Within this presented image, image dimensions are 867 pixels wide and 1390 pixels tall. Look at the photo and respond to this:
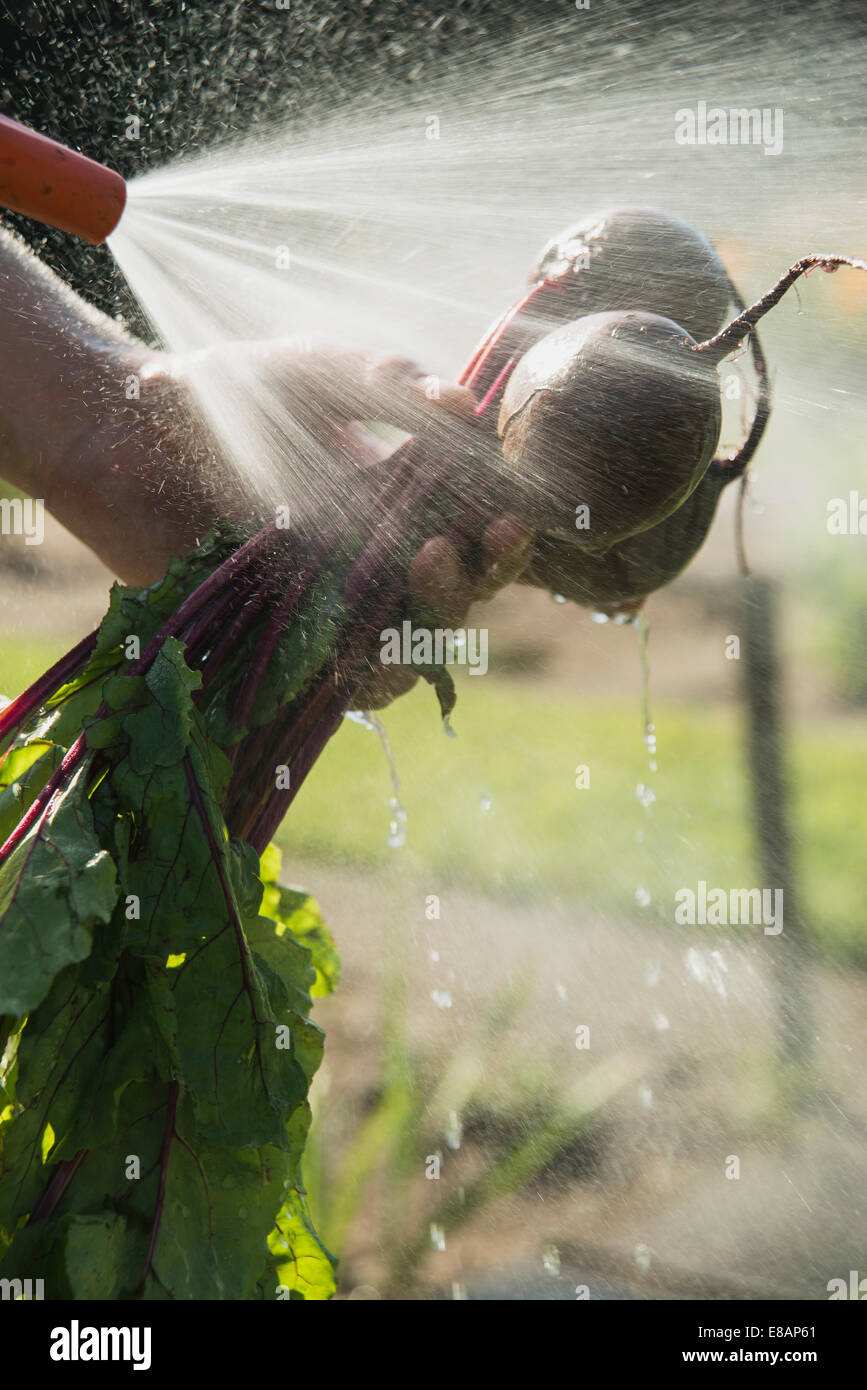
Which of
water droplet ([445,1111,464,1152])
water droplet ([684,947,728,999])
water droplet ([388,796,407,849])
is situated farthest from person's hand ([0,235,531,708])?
water droplet ([684,947,728,999])

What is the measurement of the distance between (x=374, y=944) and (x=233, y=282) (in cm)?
275

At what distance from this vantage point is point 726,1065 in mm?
3314

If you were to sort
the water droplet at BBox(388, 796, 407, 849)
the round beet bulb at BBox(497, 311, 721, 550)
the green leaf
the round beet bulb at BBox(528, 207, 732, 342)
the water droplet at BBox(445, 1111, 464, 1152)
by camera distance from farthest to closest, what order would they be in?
1. the water droplet at BBox(445, 1111, 464, 1152)
2. the water droplet at BBox(388, 796, 407, 849)
3. the round beet bulb at BBox(528, 207, 732, 342)
4. the round beet bulb at BBox(497, 311, 721, 550)
5. the green leaf

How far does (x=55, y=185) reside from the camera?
940mm

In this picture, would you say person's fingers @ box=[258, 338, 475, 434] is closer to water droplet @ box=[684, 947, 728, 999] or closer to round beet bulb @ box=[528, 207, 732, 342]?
round beet bulb @ box=[528, 207, 732, 342]

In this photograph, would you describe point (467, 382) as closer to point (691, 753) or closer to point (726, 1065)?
point (726, 1065)

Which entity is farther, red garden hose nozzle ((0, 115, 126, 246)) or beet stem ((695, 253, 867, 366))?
beet stem ((695, 253, 867, 366))

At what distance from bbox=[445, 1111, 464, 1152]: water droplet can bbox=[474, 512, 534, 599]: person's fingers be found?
223cm

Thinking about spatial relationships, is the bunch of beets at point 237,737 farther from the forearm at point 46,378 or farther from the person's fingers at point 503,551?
the forearm at point 46,378

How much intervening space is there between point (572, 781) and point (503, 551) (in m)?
4.01

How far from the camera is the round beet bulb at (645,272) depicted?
1139 mm

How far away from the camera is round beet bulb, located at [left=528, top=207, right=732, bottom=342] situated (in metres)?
1.14

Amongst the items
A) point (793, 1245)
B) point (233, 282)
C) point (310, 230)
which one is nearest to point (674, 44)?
point (310, 230)

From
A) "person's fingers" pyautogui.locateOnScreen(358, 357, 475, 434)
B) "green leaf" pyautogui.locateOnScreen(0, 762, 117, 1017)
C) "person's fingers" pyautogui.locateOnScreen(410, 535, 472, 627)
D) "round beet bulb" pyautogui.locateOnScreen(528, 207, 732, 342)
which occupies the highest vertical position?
"round beet bulb" pyautogui.locateOnScreen(528, 207, 732, 342)
